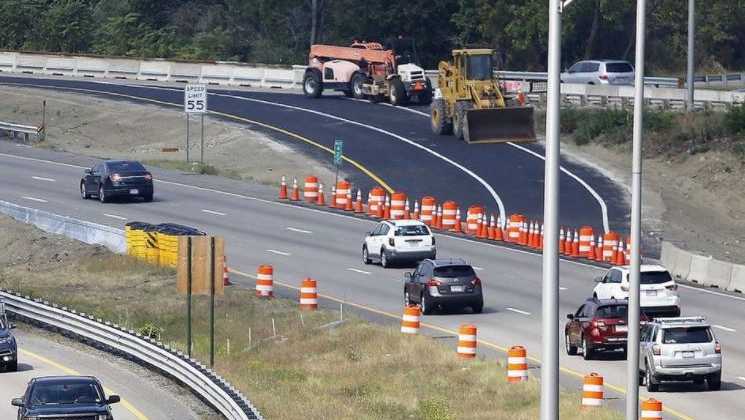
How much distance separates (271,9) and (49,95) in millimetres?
23149

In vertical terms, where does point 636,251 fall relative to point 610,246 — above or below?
above

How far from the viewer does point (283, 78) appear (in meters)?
95.1

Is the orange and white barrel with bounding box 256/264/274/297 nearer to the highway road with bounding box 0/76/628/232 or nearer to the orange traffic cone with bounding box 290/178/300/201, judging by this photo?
the highway road with bounding box 0/76/628/232

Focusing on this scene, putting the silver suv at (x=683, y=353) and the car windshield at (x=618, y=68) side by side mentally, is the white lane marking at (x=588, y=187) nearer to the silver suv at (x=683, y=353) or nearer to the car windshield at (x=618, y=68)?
the car windshield at (x=618, y=68)

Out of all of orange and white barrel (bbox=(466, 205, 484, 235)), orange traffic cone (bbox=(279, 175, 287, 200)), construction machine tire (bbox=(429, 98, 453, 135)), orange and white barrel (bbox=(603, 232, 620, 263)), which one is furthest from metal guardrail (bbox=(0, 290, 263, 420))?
construction machine tire (bbox=(429, 98, 453, 135))

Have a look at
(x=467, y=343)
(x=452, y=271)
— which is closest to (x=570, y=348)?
(x=467, y=343)

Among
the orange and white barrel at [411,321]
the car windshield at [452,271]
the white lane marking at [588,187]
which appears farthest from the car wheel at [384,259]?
the orange and white barrel at [411,321]

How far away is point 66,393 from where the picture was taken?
27.5 metres

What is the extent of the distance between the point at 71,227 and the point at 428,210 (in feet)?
40.5

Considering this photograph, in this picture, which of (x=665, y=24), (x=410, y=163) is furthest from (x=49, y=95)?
(x=665, y=24)

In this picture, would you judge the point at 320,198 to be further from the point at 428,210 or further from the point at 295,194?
the point at 428,210

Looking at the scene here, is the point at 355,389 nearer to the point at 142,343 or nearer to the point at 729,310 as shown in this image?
the point at 142,343

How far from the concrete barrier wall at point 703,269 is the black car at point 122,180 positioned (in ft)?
70.7

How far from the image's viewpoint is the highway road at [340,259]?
3544cm
